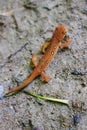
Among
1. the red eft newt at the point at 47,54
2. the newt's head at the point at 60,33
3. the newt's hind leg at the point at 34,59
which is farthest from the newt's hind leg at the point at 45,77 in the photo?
the newt's head at the point at 60,33

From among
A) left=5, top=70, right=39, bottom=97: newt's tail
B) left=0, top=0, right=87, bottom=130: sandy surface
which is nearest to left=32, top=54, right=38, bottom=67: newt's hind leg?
left=0, top=0, right=87, bottom=130: sandy surface

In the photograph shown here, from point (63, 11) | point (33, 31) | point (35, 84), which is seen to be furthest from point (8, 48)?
point (63, 11)

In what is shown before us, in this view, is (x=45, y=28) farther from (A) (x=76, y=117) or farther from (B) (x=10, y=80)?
(A) (x=76, y=117)

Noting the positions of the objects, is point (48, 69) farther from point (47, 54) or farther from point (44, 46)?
point (44, 46)

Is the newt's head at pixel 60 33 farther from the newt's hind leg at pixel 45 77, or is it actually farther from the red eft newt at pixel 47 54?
the newt's hind leg at pixel 45 77

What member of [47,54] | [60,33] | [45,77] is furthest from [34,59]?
[60,33]

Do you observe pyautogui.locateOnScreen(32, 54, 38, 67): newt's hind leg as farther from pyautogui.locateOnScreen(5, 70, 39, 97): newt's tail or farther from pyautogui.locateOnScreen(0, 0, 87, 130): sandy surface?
pyautogui.locateOnScreen(5, 70, 39, 97): newt's tail
